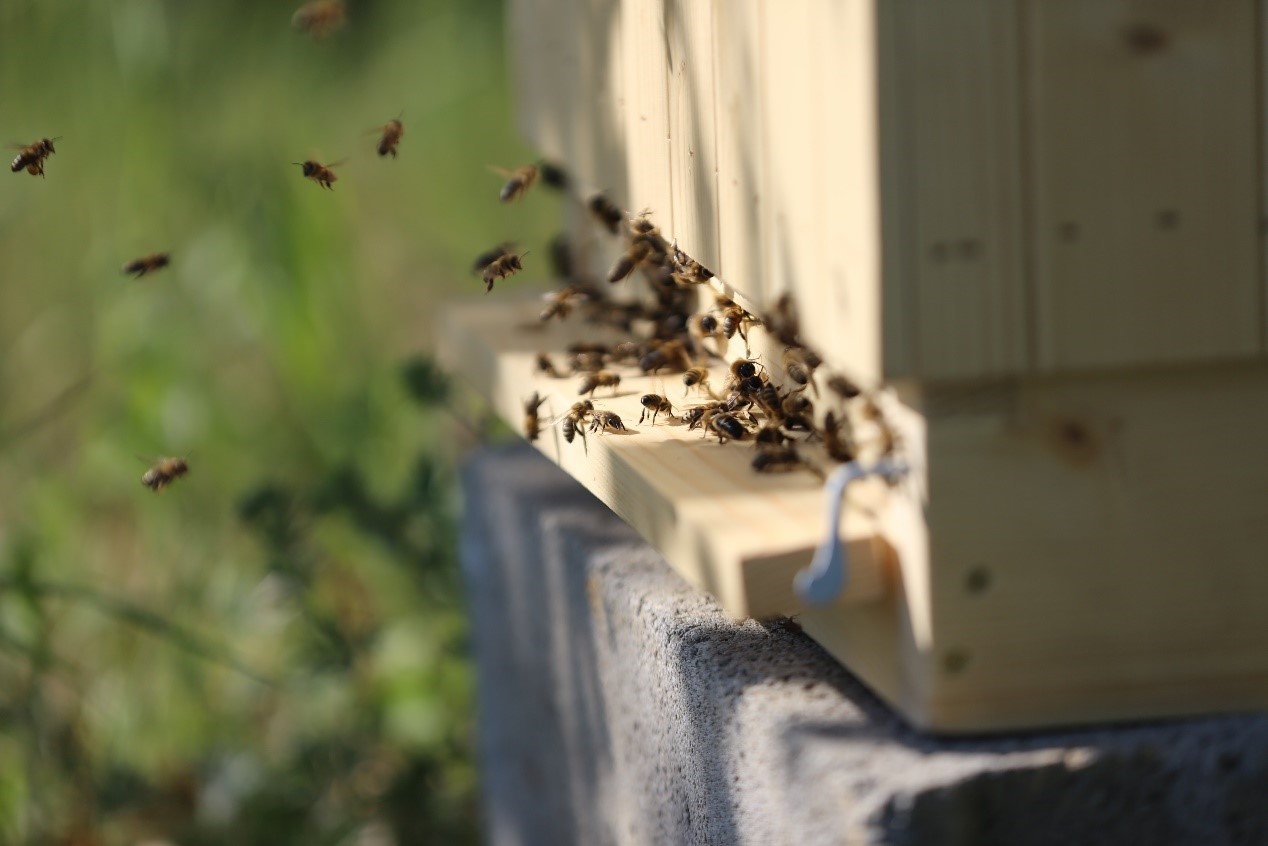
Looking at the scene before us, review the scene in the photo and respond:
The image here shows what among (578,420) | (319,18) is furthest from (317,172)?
(578,420)

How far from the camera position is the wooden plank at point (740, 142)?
1.88m

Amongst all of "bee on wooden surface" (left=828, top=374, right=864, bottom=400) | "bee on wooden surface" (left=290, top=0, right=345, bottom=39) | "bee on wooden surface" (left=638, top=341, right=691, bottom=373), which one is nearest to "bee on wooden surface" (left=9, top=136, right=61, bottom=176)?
"bee on wooden surface" (left=290, top=0, right=345, bottom=39)

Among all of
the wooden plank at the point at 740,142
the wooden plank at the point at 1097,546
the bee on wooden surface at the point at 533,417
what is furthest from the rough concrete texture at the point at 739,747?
the wooden plank at the point at 740,142

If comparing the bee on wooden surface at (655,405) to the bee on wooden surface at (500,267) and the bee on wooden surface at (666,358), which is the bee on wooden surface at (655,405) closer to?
the bee on wooden surface at (666,358)

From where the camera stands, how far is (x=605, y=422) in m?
2.28

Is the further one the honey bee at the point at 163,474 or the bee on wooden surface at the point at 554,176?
the bee on wooden surface at the point at 554,176

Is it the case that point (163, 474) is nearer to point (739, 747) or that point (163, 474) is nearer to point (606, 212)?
point (606, 212)

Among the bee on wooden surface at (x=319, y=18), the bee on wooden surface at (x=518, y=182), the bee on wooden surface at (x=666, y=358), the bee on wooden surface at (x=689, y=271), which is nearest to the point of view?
the bee on wooden surface at (x=689, y=271)

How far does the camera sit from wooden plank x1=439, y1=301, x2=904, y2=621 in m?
1.68

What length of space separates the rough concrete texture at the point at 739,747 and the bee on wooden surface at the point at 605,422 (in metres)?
0.25

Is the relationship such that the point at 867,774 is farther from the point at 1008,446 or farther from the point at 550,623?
the point at 550,623

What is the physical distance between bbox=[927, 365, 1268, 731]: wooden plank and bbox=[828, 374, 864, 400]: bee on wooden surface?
0.77 feet

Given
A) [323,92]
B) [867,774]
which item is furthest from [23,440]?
[867,774]

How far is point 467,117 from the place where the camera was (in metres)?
6.79
